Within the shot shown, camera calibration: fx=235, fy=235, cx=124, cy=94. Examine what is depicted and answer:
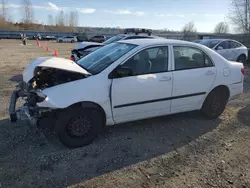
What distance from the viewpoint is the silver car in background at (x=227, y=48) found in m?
11.8

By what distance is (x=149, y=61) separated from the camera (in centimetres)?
422

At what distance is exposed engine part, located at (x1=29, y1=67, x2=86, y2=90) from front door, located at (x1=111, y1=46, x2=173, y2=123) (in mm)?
698

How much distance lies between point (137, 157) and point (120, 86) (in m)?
1.15

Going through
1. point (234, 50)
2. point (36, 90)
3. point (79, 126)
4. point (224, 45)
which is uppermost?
point (224, 45)

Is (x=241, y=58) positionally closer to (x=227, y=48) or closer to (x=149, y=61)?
(x=227, y=48)

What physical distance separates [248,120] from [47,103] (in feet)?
14.0

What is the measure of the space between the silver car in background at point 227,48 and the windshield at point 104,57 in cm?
852

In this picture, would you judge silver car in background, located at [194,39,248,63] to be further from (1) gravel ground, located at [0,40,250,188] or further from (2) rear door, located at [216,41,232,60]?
(1) gravel ground, located at [0,40,250,188]

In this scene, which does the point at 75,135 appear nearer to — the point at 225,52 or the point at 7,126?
the point at 7,126

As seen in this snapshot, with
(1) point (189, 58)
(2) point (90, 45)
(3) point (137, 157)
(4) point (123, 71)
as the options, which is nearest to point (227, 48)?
(2) point (90, 45)

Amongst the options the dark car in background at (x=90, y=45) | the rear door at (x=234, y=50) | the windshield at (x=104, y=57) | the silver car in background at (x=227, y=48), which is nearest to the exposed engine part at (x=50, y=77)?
the windshield at (x=104, y=57)

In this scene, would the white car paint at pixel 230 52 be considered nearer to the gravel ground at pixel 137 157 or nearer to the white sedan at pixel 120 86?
the white sedan at pixel 120 86

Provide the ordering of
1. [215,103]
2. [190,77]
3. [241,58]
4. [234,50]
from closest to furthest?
1. [190,77]
2. [215,103]
3. [234,50]
4. [241,58]

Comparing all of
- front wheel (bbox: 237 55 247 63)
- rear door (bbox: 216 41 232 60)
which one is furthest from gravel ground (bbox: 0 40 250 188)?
front wheel (bbox: 237 55 247 63)
